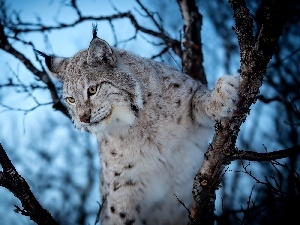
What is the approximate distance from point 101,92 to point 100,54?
1.30ft

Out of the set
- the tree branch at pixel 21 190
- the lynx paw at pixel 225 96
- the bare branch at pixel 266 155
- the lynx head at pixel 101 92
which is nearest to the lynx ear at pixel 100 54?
the lynx head at pixel 101 92

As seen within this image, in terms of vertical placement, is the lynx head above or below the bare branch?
above

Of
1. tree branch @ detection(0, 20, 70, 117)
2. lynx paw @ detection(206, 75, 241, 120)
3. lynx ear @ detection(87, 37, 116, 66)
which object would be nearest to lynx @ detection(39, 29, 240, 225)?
lynx ear @ detection(87, 37, 116, 66)

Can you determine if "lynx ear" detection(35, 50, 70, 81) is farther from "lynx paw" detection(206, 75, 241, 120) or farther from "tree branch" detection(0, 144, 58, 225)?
"lynx paw" detection(206, 75, 241, 120)

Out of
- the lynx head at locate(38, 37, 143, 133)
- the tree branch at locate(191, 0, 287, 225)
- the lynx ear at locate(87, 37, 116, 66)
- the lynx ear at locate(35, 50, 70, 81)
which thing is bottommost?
the tree branch at locate(191, 0, 287, 225)

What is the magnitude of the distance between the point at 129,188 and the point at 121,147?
400mm

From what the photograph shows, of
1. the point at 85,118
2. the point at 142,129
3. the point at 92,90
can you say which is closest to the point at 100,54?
the point at 92,90

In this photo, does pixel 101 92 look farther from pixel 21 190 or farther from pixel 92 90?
pixel 21 190

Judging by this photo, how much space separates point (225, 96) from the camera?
133 inches

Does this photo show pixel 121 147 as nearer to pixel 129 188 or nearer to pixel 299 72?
pixel 129 188

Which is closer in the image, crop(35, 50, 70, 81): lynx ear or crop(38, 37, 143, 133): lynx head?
crop(38, 37, 143, 133): lynx head

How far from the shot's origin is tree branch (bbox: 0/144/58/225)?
322 centimetres

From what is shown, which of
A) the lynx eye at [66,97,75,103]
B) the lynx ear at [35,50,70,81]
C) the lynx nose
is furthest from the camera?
the lynx ear at [35,50,70,81]

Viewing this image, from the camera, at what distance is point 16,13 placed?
17.5ft
